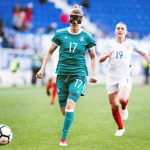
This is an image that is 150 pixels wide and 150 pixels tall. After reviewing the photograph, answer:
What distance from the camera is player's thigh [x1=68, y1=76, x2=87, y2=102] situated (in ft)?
30.9

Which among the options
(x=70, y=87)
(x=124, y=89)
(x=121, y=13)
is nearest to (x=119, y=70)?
(x=124, y=89)

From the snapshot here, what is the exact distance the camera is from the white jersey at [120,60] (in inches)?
440

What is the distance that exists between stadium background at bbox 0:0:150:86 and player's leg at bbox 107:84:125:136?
1755 cm

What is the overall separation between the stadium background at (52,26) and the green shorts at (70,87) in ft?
61.7

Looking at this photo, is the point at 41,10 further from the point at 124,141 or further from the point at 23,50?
the point at 124,141

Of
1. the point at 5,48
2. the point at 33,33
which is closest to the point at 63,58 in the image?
the point at 5,48

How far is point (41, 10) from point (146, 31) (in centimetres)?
778

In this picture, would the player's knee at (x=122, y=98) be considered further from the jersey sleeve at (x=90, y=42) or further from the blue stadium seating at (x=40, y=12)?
the blue stadium seating at (x=40, y=12)

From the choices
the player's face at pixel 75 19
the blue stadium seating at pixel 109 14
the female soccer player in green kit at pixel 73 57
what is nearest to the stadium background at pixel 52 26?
the blue stadium seating at pixel 109 14

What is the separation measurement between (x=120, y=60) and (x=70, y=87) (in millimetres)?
2055


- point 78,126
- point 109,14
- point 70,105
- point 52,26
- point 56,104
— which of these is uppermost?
point 70,105

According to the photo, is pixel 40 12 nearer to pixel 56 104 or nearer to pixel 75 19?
pixel 56 104

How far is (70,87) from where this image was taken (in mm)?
9523

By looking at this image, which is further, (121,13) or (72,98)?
(121,13)
